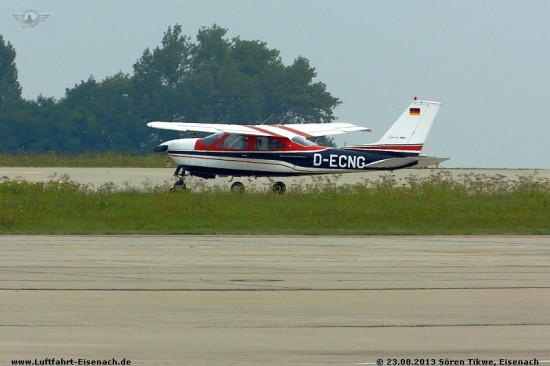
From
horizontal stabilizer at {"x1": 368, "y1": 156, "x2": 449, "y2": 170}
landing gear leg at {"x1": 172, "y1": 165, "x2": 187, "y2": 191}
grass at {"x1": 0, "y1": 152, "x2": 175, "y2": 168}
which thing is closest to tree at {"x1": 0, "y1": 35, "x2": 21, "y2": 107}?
grass at {"x1": 0, "y1": 152, "x2": 175, "y2": 168}

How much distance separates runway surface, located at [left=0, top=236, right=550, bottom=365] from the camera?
1110 centimetres

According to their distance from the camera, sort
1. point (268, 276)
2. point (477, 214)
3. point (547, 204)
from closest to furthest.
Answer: point (268, 276)
point (477, 214)
point (547, 204)

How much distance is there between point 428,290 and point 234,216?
41.0ft

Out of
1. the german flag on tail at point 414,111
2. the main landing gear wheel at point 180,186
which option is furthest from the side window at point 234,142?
the german flag on tail at point 414,111

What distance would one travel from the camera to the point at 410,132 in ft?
123

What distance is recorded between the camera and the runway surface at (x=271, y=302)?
36.4 ft

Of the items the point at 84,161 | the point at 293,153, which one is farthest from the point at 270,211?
the point at 84,161

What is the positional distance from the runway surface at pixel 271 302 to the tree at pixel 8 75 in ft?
292

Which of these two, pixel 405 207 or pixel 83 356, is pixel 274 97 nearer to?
pixel 405 207

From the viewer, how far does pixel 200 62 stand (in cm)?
10462

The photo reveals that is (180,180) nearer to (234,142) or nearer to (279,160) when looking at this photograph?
(234,142)

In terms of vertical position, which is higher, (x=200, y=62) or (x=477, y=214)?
(x=200, y=62)

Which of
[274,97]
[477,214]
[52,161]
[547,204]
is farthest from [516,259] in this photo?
[274,97]

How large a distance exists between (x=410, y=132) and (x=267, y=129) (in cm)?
474
